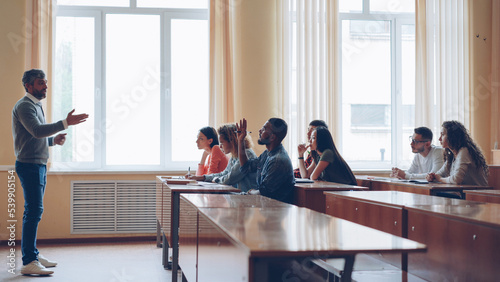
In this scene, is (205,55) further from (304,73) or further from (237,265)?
(237,265)

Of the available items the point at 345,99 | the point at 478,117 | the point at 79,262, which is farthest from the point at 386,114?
the point at 79,262

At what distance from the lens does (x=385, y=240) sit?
4.93ft

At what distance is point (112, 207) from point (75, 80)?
1422 mm

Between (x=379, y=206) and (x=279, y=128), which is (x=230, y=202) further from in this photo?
(x=279, y=128)

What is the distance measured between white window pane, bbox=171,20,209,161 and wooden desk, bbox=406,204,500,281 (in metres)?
3.54

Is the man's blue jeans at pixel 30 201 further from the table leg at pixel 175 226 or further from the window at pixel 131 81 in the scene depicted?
the window at pixel 131 81

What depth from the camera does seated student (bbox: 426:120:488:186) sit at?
418cm

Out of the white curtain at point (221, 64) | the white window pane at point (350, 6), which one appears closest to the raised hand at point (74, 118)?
the white curtain at point (221, 64)

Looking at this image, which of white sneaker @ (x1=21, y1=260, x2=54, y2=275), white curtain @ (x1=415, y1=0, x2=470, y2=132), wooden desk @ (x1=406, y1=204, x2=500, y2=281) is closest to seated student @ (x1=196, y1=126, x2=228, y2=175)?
white sneaker @ (x1=21, y1=260, x2=54, y2=275)

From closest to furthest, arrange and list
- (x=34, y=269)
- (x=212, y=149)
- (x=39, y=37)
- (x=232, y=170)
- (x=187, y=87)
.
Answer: (x=34, y=269) → (x=232, y=170) → (x=212, y=149) → (x=39, y=37) → (x=187, y=87)

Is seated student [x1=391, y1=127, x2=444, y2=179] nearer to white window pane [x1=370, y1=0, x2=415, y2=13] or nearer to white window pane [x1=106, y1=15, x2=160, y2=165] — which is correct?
white window pane [x1=370, y1=0, x2=415, y2=13]

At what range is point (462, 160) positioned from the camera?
4.20 m

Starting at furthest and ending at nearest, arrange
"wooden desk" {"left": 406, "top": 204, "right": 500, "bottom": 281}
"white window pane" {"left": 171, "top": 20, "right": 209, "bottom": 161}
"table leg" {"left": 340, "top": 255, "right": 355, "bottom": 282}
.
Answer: "white window pane" {"left": 171, "top": 20, "right": 209, "bottom": 161} → "wooden desk" {"left": 406, "top": 204, "right": 500, "bottom": 281} → "table leg" {"left": 340, "top": 255, "right": 355, "bottom": 282}

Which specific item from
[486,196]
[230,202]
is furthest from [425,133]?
[230,202]
